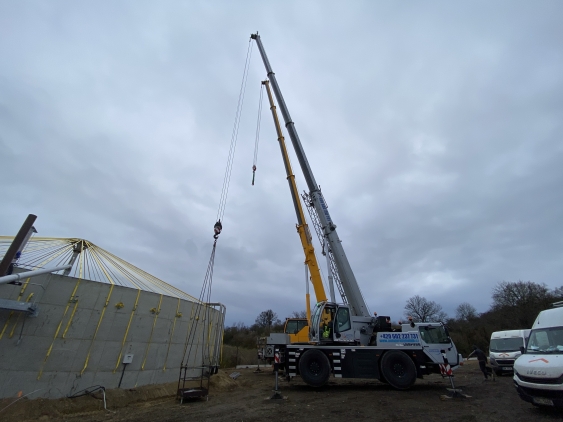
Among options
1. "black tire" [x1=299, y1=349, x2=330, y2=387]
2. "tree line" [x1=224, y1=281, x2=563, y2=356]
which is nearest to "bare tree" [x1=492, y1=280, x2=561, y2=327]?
"tree line" [x1=224, y1=281, x2=563, y2=356]

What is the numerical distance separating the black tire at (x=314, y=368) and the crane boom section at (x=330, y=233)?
8.08 ft

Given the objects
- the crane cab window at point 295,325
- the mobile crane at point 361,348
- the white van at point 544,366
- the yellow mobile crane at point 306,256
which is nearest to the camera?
the white van at point 544,366

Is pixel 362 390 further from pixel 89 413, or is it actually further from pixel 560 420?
pixel 89 413

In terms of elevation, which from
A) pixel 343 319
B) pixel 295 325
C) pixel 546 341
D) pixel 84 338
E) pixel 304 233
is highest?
pixel 304 233

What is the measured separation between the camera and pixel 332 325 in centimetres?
1270

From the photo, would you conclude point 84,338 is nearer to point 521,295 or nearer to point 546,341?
point 546,341

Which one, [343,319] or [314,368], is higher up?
[343,319]

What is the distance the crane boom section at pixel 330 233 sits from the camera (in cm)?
1344

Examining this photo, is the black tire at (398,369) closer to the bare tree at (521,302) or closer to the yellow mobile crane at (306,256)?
the yellow mobile crane at (306,256)

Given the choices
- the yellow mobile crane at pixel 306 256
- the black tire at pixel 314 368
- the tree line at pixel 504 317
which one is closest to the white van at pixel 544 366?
the black tire at pixel 314 368

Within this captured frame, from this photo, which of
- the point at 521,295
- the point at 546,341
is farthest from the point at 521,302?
the point at 546,341

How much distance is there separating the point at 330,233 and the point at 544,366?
8.80m

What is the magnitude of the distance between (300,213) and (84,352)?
1139cm

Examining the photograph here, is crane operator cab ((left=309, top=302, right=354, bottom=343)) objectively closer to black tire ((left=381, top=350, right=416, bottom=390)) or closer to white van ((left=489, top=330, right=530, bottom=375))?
black tire ((left=381, top=350, right=416, bottom=390))
